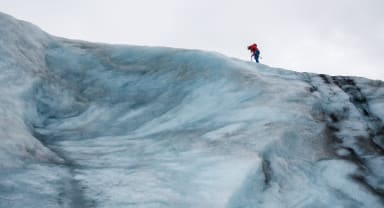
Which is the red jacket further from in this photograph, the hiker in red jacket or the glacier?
the glacier

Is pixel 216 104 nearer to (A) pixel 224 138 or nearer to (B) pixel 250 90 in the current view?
(B) pixel 250 90

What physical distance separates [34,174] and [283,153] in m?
3.70

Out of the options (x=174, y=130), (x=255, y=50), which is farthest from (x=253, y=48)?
(x=174, y=130)

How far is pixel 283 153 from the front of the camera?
289 inches

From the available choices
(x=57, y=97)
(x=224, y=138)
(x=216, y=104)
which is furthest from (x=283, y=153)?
(x=57, y=97)

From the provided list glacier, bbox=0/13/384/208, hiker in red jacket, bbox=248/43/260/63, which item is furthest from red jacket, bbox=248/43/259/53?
glacier, bbox=0/13/384/208

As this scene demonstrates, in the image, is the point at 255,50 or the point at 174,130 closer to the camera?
the point at 174,130

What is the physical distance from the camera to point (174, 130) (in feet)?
29.0

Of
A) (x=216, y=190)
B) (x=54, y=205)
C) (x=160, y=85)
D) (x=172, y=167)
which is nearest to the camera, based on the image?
(x=54, y=205)

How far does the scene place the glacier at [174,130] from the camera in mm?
6273

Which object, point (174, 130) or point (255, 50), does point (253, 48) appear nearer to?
point (255, 50)

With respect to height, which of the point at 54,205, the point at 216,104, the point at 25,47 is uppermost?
the point at 25,47

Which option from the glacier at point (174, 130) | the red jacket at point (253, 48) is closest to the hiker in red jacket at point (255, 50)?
the red jacket at point (253, 48)

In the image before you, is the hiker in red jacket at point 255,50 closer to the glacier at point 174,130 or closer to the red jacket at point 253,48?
the red jacket at point 253,48
